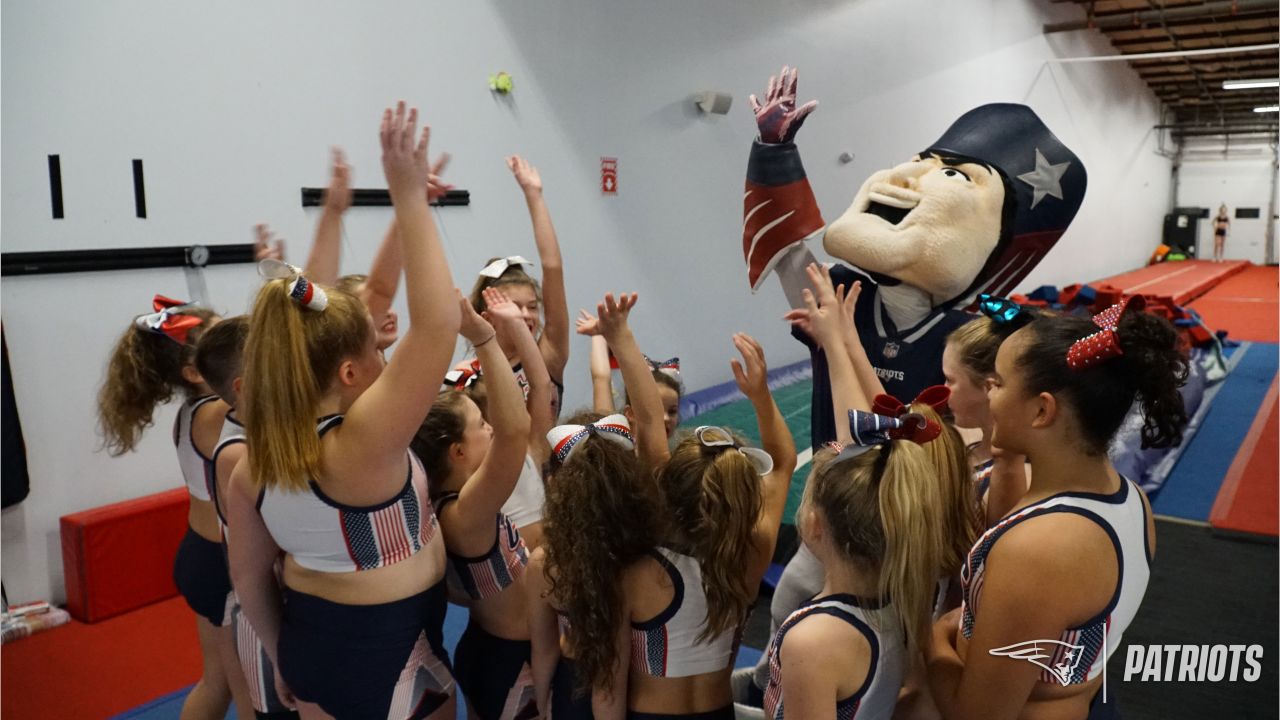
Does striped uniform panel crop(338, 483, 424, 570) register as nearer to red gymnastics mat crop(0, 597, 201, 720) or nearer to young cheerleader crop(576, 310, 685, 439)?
young cheerleader crop(576, 310, 685, 439)

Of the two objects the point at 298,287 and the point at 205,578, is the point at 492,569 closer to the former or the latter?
the point at 298,287

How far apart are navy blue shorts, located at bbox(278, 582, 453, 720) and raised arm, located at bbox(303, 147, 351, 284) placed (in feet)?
2.88

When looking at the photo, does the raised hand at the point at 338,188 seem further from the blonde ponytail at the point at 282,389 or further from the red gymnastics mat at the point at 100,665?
the red gymnastics mat at the point at 100,665

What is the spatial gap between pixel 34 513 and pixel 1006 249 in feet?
11.5

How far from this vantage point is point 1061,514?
4.95ft

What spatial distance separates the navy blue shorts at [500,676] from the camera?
2059 millimetres

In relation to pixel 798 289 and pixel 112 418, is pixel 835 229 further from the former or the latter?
pixel 112 418

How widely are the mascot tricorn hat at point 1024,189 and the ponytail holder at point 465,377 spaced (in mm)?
1464

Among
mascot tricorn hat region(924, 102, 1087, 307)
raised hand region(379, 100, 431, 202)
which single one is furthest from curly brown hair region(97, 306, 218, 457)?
mascot tricorn hat region(924, 102, 1087, 307)

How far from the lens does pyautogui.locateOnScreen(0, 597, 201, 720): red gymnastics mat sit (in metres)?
2.99

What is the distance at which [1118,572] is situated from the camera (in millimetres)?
1521

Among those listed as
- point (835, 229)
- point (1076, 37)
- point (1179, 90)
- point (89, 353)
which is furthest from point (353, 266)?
point (1179, 90)

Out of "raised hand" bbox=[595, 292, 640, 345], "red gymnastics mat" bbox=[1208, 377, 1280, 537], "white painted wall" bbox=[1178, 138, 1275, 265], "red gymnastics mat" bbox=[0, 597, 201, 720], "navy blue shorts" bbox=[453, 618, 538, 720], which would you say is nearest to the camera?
"navy blue shorts" bbox=[453, 618, 538, 720]

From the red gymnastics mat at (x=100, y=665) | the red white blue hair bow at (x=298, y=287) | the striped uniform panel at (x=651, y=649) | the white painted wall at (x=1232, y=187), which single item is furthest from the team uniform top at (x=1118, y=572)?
the white painted wall at (x=1232, y=187)
